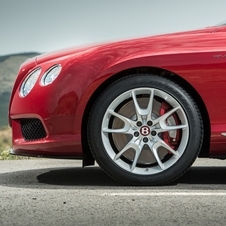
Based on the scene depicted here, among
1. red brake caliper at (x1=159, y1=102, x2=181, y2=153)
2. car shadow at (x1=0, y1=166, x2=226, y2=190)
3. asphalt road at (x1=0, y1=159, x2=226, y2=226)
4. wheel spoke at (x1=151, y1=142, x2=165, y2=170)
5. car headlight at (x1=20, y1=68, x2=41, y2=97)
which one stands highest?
car headlight at (x1=20, y1=68, x2=41, y2=97)

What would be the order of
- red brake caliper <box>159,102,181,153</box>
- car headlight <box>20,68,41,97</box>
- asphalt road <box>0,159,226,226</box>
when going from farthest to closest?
car headlight <box>20,68,41,97</box> → red brake caliper <box>159,102,181,153</box> → asphalt road <box>0,159,226,226</box>

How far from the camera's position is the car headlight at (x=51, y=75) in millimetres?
5121

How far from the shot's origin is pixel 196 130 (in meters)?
5.05

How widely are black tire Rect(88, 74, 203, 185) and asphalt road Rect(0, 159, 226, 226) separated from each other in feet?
0.50

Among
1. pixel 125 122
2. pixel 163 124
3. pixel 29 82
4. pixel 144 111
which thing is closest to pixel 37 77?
pixel 29 82

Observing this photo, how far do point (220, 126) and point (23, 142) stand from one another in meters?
1.55

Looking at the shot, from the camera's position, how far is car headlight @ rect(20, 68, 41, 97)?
17.2 ft

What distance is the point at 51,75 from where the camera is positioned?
516 cm

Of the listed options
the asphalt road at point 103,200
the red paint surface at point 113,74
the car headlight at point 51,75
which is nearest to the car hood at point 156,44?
the red paint surface at point 113,74

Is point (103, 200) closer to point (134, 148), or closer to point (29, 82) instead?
point (134, 148)

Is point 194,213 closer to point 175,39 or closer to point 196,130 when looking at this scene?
point 196,130

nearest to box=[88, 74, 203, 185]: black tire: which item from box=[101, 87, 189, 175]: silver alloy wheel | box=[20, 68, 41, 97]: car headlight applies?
box=[101, 87, 189, 175]: silver alloy wheel

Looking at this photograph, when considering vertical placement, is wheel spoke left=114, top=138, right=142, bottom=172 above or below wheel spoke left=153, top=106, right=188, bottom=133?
below

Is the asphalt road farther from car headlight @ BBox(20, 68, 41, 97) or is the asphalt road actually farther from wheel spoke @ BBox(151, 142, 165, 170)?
car headlight @ BBox(20, 68, 41, 97)
